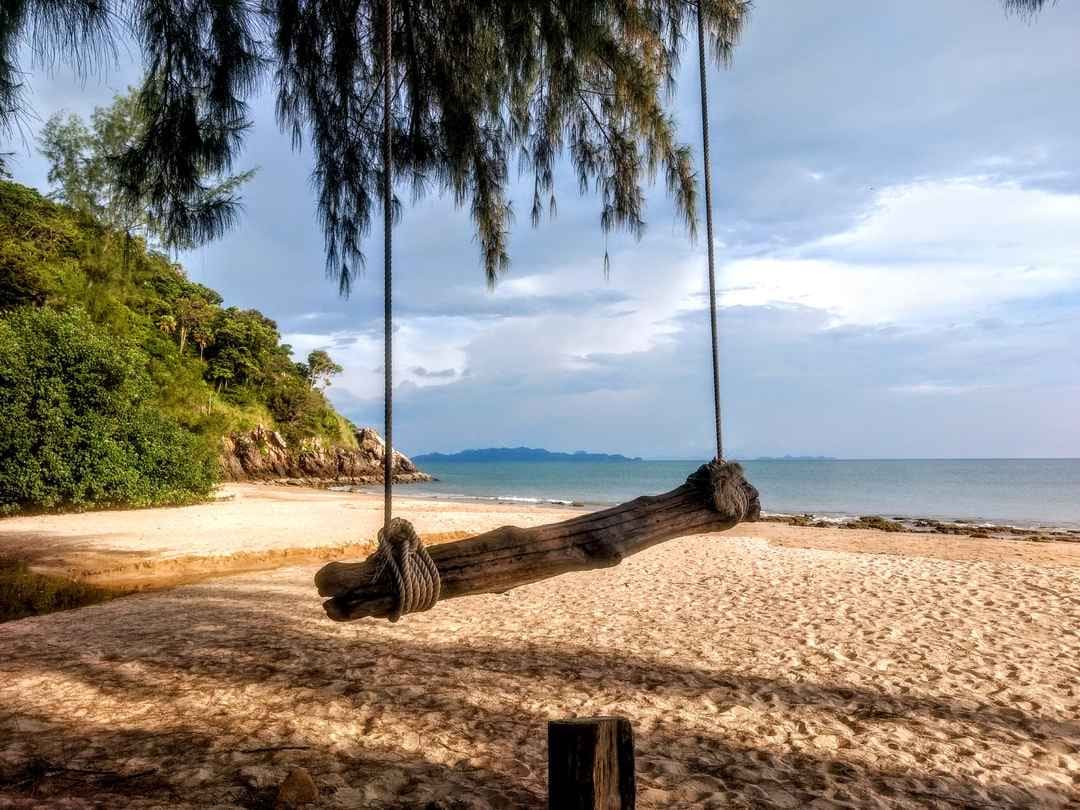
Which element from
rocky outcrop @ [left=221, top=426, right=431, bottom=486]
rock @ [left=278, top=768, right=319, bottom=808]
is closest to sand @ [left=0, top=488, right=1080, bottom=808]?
rock @ [left=278, top=768, right=319, bottom=808]

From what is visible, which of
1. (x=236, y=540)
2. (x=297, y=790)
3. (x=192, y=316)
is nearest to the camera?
(x=297, y=790)

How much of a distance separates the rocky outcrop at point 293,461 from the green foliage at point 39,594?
2347cm

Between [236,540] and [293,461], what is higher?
[293,461]

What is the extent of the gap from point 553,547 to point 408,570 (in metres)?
0.45

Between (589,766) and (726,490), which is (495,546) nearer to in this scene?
(589,766)

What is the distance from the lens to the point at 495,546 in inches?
77.7

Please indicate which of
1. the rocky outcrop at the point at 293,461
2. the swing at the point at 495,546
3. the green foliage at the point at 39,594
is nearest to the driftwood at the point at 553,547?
the swing at the point at 495,546

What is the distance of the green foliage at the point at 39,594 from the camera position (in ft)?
21.1

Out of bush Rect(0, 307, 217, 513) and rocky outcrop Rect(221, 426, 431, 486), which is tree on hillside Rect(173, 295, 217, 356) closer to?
rocky outcrop Rect(221, 426, 431, 486)

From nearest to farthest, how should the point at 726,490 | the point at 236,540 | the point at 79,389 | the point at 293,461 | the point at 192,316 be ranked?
the point at 726,490 → the point at 236,540 → the point at 79,389 → the point at 192,316 → the point at 293,461

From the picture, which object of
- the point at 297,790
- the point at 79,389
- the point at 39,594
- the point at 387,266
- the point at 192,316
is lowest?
the point at 39,594

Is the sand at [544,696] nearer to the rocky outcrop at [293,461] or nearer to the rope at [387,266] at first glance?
the rope at [387,266]

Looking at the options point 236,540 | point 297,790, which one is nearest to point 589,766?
point 297,790

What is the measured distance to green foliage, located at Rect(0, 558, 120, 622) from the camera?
21.1 feet
